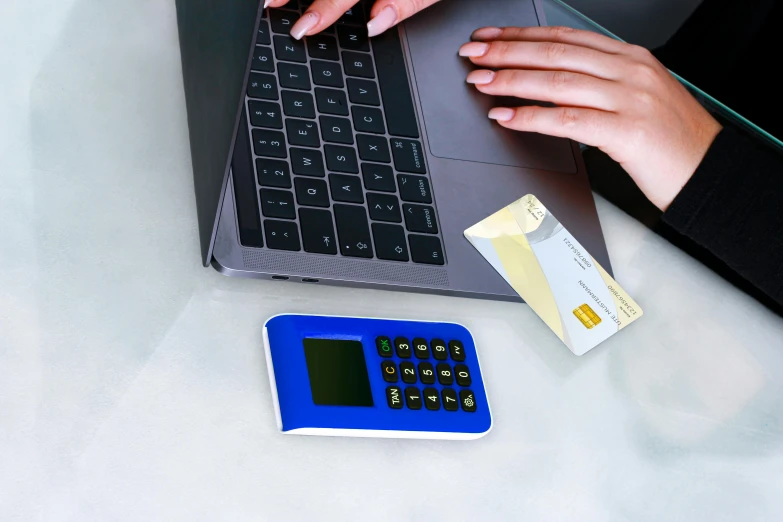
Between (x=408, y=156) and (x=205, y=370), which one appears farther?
(x=408, y=156)

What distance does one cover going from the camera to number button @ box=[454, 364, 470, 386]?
2.07 feet

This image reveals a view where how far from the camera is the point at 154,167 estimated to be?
25.9 inches

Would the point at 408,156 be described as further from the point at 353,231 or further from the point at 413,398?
the point at 413,398

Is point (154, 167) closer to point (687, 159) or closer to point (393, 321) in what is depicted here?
point (393, 321)

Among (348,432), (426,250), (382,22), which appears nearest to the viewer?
(348,432)

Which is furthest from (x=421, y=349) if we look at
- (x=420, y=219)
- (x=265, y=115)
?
(x=265, y=115)

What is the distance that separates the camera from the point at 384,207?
0.68 m

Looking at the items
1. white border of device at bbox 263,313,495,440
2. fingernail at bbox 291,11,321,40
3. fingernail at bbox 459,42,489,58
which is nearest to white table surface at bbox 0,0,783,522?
white border of device at bbox 263,313,495,440

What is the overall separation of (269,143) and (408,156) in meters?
0.13

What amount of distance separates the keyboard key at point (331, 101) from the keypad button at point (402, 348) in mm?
217

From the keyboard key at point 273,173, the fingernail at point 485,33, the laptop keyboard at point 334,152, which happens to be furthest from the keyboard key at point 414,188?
the fingernail at point 485,33

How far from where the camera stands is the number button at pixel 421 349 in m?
0.62

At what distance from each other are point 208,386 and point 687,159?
0.53 meters

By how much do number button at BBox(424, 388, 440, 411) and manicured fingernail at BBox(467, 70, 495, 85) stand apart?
34 cm
